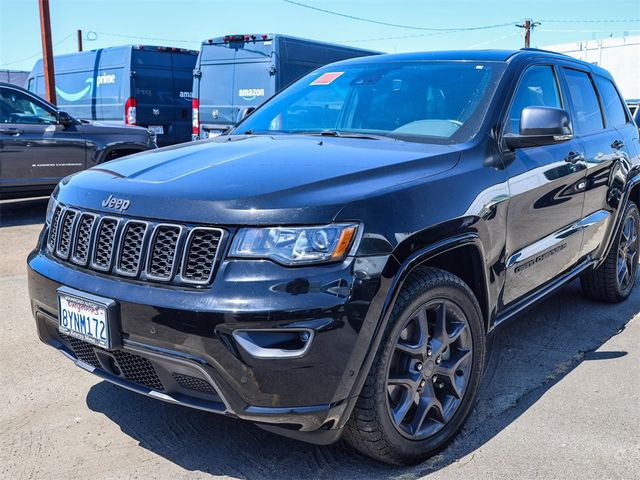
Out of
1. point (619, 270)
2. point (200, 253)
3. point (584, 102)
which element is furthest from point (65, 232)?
point (619, 270)

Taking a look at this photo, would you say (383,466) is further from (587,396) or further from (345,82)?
(345,82)

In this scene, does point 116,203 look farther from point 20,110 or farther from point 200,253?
point 20,110

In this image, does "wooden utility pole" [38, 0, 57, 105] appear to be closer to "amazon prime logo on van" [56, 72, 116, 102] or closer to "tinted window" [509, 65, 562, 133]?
"amazon prime logo on van" [56, 72, 116, 102]

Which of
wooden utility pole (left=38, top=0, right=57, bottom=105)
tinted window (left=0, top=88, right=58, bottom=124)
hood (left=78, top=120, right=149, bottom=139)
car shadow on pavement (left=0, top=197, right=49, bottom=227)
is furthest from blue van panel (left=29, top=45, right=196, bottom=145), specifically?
tinted window (left=0, top=88, right=58, bottom=124)

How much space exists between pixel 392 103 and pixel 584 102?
1.69 m

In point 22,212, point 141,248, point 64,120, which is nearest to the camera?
point 141,248

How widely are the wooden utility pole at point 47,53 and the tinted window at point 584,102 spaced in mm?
11670

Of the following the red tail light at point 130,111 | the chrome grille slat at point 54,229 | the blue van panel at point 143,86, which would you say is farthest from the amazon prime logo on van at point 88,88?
the chrome grille slat at point 54,229

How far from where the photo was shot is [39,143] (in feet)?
28.1

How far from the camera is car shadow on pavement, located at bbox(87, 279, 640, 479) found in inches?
112

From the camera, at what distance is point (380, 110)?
379 cm

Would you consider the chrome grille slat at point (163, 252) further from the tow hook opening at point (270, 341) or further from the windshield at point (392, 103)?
the windshield at point (392, 103)

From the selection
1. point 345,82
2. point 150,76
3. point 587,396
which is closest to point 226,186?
point 345,82

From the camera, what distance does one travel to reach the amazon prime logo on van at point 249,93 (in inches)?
401
